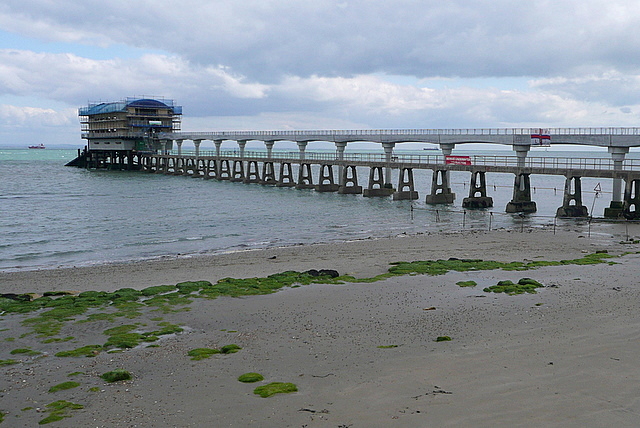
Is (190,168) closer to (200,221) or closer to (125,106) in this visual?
(125,106)

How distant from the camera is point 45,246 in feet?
91.2

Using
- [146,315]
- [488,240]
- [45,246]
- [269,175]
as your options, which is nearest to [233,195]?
[269,175]

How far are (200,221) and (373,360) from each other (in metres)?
28.1

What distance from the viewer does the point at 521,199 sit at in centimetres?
3944

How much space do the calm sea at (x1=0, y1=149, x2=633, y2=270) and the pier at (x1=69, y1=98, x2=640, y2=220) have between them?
1.90 meters

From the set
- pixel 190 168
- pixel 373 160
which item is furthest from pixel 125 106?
pixel 373 160

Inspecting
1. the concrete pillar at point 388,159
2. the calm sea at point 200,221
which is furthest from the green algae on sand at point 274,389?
the concrete pillar at point 388,159

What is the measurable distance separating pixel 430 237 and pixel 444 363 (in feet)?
61.8

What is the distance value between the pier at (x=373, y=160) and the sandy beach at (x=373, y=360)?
69.7 ft

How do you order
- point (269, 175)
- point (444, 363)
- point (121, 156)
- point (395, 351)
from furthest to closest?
point (121, 156)
point (269, 175)
point (395, 351)
point (444, 363)

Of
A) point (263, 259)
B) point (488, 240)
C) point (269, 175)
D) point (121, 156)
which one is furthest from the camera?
point (121, 156)

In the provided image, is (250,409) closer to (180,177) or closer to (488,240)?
(488,240)

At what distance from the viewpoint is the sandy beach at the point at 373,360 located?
8.16 m

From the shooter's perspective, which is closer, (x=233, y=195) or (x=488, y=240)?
(x=488, y=240)
